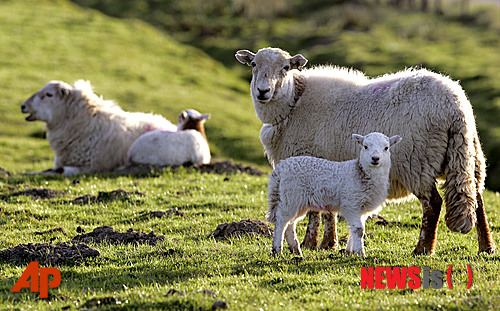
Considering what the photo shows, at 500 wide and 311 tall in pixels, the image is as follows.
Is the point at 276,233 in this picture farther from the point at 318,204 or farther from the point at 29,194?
the point at 29,194

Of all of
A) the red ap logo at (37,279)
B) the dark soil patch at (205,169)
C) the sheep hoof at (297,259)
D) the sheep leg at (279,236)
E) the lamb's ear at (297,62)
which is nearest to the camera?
the red ap logo at (37,279)

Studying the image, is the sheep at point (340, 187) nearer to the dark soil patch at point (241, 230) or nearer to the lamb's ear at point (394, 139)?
the lamb's ear at point (394, 139)

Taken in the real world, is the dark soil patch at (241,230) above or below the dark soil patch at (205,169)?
below

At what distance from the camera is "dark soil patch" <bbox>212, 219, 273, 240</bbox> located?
912 centimetres

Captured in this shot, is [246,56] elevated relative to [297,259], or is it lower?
elevated

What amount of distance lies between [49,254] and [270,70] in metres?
4.15

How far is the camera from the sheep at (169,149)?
49.9 ft

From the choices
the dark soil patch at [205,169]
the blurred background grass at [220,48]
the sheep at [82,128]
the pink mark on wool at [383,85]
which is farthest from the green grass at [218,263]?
the blurred background grass at [220,48]

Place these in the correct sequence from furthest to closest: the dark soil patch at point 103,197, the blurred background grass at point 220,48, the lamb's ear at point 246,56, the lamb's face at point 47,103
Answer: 1. the blurred background grass at point 220,48
2. the lamb's face at point 47,103
3. the dark soil patch at point 103,197
4. the lamb's ear at point 246,56

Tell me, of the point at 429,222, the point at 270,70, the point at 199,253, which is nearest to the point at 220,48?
the point at 270,70

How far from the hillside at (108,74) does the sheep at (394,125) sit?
10481 mm

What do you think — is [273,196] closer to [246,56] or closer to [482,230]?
[246,56]

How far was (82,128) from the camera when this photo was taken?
16062 mm

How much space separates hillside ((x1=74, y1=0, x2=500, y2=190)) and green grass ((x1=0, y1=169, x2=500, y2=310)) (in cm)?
1186
